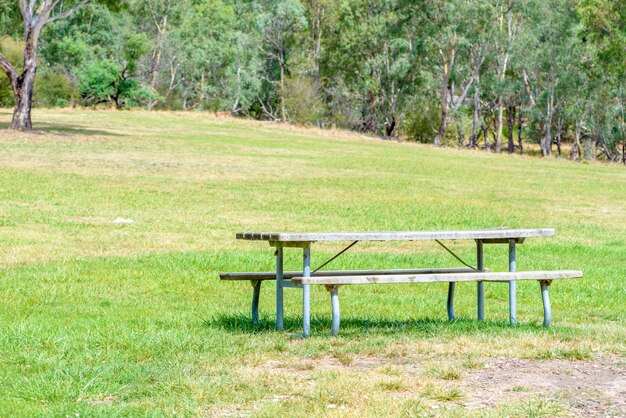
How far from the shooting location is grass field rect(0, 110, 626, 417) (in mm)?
6113

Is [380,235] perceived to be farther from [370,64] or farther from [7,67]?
[370,64]

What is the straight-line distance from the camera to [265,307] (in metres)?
10.5

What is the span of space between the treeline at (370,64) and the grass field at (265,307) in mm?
31938

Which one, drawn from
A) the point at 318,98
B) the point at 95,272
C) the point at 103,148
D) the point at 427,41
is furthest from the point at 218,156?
the point at 318,98

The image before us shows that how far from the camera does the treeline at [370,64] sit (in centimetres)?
6456

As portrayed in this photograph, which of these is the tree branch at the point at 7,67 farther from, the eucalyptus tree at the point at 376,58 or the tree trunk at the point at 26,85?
the eucalyptus tree at the point at 376,58

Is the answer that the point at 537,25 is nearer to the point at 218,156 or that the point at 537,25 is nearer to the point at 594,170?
the point at 594,170

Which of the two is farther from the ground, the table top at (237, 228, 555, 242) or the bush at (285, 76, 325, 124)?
the bush at (285, 76, 325, 124)

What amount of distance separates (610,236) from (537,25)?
4761 cm

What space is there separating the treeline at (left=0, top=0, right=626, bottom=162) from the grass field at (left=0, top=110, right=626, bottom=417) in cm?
3194

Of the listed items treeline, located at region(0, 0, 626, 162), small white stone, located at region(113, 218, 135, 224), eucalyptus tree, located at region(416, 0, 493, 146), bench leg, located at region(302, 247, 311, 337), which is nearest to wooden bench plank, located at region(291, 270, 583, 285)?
bench leg, located at region(302, 247, 311, 337)

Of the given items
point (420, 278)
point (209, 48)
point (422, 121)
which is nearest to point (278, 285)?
point (420, 278)

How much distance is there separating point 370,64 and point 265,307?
202ft

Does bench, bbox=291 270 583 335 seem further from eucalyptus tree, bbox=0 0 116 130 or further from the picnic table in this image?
eucalyptus tree, bbox=0 0 116 130
